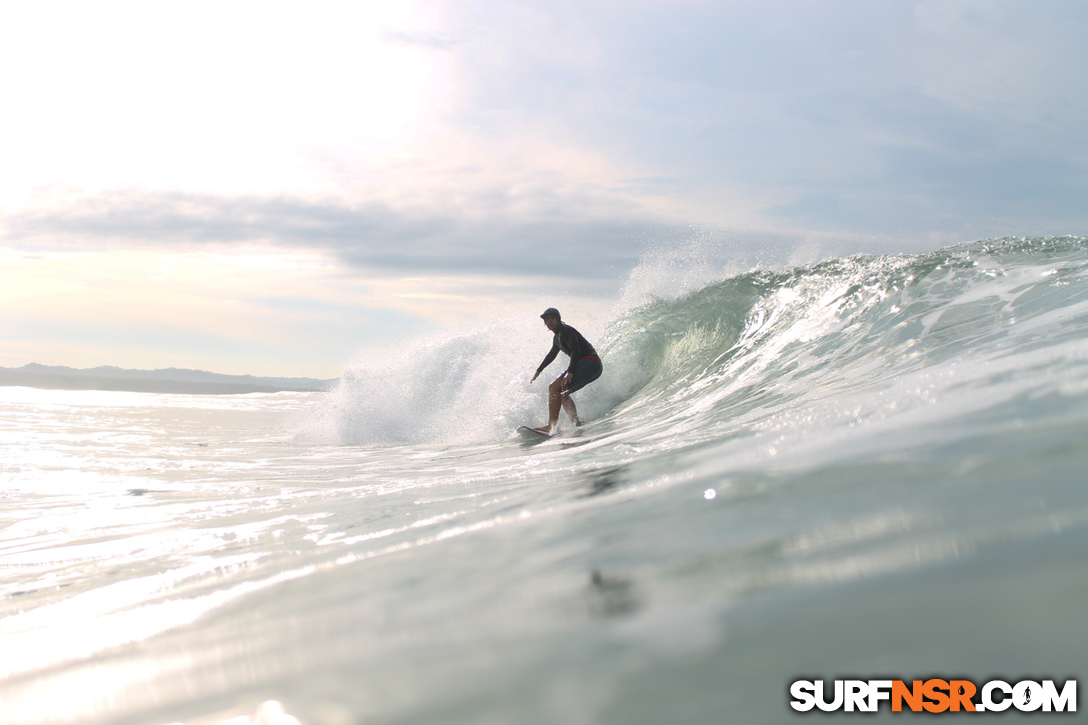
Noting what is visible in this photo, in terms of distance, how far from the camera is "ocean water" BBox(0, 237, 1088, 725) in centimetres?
113

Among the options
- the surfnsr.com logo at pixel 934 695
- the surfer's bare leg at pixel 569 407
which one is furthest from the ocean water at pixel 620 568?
the surfer's bare leg at pixel 569 407

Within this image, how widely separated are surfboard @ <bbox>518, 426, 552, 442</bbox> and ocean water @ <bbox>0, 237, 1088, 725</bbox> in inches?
94.6

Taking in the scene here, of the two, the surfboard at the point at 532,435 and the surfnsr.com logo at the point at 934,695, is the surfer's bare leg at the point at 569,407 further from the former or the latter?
the surfnsr.com logo at the point at 934,695

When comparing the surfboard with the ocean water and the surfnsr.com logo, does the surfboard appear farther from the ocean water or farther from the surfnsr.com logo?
the surfnsr.com logo

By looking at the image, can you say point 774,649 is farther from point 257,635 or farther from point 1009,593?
point 257,635

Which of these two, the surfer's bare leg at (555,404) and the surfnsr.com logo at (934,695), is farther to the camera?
the surfer's bare leg at (555,404)

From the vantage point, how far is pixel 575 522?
234 cm

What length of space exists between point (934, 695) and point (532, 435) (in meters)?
6.85

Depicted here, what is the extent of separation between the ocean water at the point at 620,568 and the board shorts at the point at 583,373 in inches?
124

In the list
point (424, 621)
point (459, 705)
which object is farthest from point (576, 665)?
point (424, 621)

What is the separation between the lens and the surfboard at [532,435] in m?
7.63

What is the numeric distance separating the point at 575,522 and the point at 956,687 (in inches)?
57.0

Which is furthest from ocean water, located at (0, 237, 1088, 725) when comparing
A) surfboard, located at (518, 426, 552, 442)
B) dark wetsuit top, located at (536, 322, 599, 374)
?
dark wetsuit top, located at (536, 322, 599, 374)

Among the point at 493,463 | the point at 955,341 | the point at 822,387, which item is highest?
the point at 955,341
